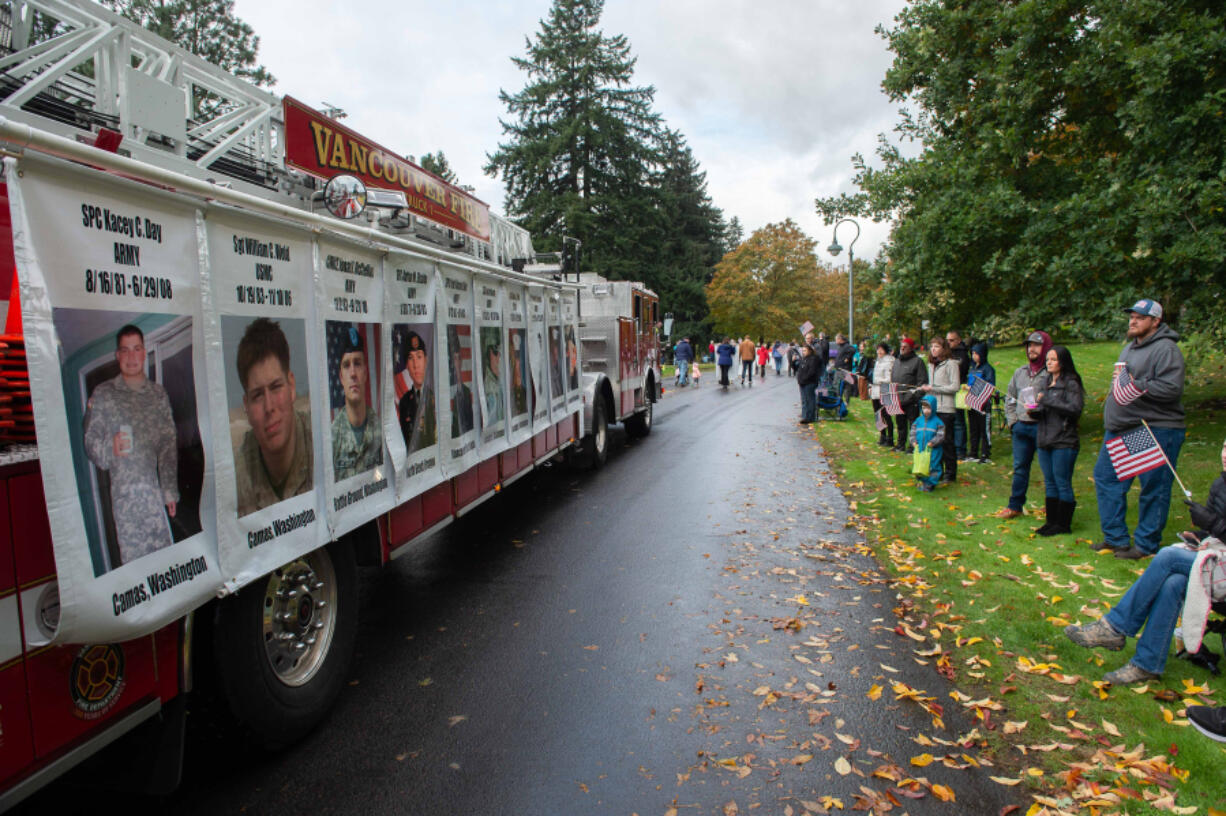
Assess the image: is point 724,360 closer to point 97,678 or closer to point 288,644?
point 288,644

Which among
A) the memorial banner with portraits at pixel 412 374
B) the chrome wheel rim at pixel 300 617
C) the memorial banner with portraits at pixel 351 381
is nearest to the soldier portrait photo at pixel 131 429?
the chrome wheel rim at pixel 300 617

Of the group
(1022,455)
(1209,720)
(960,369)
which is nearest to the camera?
(1209,720)

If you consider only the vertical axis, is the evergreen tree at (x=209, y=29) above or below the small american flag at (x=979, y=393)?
above

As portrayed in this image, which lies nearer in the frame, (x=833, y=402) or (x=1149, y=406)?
(x=1149, y=406)

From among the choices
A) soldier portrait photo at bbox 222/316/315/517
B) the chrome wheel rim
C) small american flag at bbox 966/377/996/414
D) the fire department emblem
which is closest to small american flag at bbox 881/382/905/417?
small american flag at bbox 966/377/996/414

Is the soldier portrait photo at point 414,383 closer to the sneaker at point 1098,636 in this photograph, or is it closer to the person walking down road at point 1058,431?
the sneaker at point 1098,636

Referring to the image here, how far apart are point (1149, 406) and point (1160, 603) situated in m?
2.43

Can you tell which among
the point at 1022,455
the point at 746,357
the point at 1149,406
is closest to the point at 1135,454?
the point at 1149,406

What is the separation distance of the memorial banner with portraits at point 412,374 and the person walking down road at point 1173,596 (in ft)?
14.1

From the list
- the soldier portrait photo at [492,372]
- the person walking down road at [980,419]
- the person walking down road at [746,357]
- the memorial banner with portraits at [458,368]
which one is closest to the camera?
the memorial banner with portraits at [458,368]

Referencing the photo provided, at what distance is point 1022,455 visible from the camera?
739 centimetres

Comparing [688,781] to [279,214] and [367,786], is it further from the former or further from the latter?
[279,214]

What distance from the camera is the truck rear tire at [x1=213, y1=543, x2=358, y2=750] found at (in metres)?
3.29

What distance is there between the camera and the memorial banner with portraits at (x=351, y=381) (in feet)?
13.0
